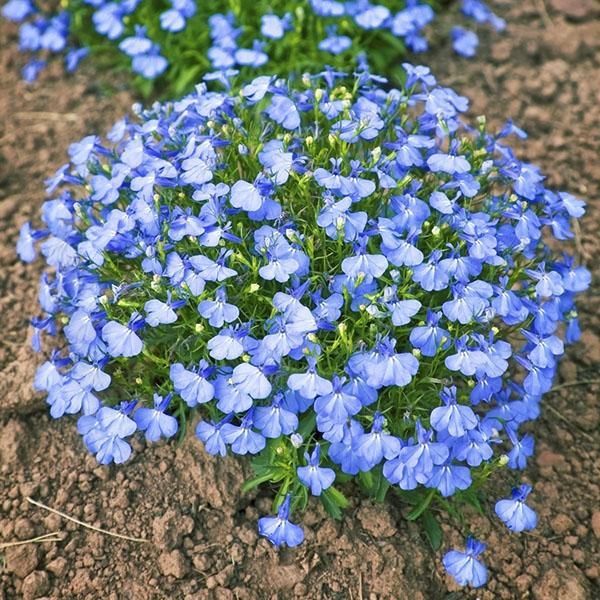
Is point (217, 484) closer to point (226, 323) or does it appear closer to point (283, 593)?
point (283, 593)

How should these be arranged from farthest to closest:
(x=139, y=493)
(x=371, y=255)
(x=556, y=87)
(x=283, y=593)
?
(x=556, y=87), (x=139, y=493), (x=283, y=593), (x=371, y=255)

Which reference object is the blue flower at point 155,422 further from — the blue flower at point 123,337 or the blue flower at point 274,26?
the blue flower at point 274,26

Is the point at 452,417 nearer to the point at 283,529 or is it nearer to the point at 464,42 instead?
the point at 283,529


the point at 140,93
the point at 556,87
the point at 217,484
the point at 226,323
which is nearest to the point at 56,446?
the point at 217,484

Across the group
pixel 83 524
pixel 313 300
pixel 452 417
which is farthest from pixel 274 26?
pixel 83 524

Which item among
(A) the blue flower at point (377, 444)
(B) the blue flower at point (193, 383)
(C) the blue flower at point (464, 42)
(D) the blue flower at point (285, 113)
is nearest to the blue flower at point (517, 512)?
(A) the blue flower at point (377, 444)

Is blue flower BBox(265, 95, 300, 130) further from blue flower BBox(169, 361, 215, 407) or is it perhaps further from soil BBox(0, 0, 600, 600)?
soil BBox(0, 0, 600, 600)
